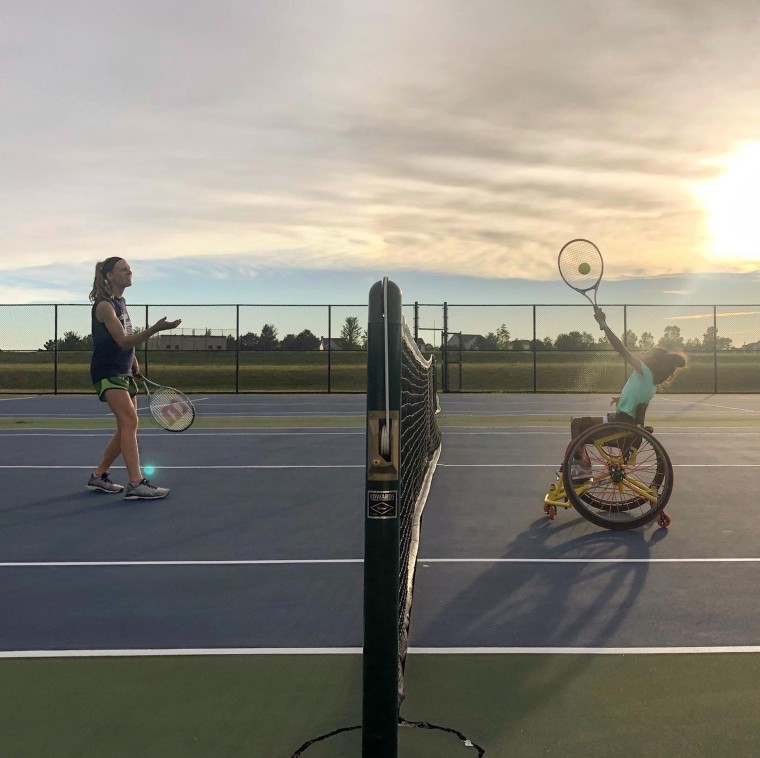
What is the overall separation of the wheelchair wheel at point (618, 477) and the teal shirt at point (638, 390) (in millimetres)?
204

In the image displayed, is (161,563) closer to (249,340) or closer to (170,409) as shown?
(170,409)

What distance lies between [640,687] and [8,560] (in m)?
3.89

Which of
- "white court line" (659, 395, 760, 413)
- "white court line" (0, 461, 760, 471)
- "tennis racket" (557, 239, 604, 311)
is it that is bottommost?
"white court line" (0, 461, 760, 471)

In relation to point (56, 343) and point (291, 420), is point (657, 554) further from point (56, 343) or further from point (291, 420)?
point (56, 343)

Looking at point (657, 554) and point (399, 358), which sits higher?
point (399, 358)

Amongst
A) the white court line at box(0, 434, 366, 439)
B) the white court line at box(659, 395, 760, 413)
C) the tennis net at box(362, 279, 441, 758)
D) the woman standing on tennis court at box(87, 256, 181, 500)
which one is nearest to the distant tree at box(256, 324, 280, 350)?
the white court line at box(659, 395, 760, 413)

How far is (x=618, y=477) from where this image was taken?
20.9ft

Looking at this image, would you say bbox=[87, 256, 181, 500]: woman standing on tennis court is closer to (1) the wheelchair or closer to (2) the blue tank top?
(2) the blue tank top

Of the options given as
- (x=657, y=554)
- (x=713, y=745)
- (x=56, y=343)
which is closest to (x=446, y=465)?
(x=657, y=554)

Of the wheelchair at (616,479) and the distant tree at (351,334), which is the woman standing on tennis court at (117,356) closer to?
the wheelchair at (616,479)

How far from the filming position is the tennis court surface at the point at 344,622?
10.1 feet

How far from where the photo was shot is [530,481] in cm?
888

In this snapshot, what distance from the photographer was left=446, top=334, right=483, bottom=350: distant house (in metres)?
28.0

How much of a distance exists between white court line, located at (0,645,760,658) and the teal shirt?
2.85 meters
